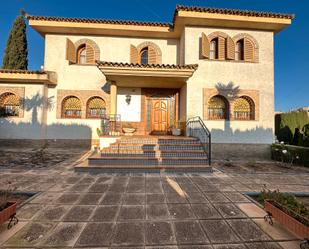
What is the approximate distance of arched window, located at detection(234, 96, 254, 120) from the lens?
30.3ft

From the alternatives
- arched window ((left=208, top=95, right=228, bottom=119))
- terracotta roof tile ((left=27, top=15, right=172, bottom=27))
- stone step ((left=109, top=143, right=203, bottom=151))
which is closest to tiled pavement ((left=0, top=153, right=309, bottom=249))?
stone step ((left=109, top=143, right=203, bottom=151))

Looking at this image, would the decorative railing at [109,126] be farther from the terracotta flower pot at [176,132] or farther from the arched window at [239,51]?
the arched window at [239,51]

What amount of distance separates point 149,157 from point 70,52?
7.83m

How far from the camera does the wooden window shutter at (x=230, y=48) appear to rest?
8930 millimetres

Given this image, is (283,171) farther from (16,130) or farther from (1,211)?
(16,130)

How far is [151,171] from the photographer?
5785 mm

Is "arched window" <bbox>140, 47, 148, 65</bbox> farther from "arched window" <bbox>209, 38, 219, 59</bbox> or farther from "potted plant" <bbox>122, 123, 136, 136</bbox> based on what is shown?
"potted plant" <bbox>122, 123, 136, 136</bbox>

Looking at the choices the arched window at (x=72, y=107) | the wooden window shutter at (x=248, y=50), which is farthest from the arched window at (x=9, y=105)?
the wooden window shutter at (x=248, y=50)

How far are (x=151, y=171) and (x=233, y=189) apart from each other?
2637 mm

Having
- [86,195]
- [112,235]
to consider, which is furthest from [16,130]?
[112,235]

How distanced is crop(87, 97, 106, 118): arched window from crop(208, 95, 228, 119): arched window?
634 cm

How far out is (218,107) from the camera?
9242 mm

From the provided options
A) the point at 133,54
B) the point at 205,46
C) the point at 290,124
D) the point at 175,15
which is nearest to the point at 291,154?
the point at 205,46

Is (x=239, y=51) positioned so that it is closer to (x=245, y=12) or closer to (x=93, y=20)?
(x=245, y=12)
